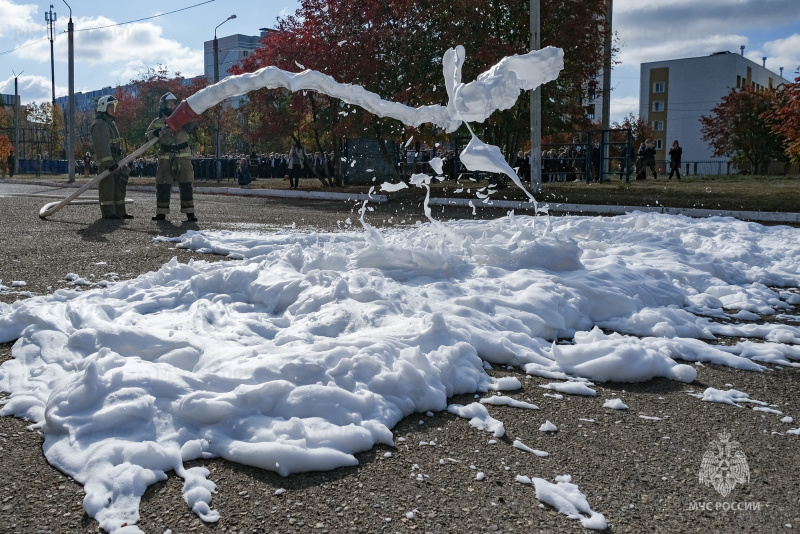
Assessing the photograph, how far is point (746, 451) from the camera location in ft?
9.93

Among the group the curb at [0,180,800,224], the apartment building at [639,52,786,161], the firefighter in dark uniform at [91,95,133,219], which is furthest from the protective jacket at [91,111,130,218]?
the apartment building at [639,52,786,161]

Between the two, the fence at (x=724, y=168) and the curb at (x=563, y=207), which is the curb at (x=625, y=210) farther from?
the fence at (x=724, y=168)

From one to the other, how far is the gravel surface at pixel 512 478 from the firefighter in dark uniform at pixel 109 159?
8.16m

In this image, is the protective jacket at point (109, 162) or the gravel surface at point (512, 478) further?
the protective jacket at point (109, 162)

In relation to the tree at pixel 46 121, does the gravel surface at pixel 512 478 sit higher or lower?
lower

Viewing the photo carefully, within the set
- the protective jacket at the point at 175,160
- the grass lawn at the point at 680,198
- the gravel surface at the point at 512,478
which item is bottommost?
the gravel surface at the point at 512,478

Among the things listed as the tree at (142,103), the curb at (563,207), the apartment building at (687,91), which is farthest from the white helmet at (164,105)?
the apartment building at (687,91)

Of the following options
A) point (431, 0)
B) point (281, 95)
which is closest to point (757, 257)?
point (431, 0)

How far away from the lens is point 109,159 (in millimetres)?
11516

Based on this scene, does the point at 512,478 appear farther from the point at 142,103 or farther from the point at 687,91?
the point at 687,91

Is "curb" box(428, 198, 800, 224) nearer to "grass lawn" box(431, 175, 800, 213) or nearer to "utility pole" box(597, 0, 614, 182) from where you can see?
"grass lawn" box(431, 175, 800, 213)

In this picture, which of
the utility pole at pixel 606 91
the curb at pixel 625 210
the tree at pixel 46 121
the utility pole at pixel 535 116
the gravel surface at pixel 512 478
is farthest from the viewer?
the tree at pixel 46 121

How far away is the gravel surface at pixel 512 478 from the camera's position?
2432 millimetres

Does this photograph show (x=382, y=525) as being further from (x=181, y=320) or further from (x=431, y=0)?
(x=431, y=0)
